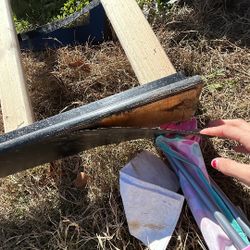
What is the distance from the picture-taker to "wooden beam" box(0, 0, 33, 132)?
1.87 m

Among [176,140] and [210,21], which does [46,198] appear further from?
[210,21]

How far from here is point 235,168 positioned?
5.72 feet

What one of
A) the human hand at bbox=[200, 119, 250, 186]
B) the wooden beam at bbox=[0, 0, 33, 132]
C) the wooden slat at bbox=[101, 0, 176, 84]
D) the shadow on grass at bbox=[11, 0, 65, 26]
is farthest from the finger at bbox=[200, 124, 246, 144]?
the shadow on grass at bbox=[11, 0, 65, 26]

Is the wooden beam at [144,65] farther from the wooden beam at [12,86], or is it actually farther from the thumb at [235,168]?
the wooden beam at [12,86]

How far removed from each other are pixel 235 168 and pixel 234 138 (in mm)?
129

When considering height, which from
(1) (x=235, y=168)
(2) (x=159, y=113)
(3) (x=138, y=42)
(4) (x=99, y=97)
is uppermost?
(3) (x=138, y=42)

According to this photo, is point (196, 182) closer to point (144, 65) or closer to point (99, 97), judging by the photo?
point (144, 65)

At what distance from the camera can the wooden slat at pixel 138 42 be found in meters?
1.94

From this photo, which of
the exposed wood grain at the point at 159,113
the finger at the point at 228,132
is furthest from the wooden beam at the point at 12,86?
the finger at the point at 228,132

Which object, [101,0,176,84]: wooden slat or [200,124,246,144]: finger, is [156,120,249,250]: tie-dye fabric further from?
[101,0,176,84]: wooden slat

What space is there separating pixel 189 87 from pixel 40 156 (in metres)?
0.64

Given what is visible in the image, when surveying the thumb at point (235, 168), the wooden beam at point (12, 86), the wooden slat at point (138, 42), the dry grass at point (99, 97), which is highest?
the wooden slat at point (138, 42)

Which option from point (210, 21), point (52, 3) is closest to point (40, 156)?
point (210, 21)

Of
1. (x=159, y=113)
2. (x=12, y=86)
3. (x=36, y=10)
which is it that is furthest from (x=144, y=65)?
(x=36, y=10)
